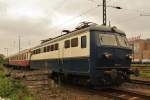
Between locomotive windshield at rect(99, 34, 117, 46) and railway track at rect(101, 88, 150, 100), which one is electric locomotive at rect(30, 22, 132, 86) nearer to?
locomotive windshield at rect(99, 34, 117, 46)

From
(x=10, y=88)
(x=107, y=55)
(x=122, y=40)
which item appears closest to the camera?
(x=10, y=88)

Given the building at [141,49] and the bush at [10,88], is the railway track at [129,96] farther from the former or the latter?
the building at [141,49]

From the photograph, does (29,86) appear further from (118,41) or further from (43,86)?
(118,41)

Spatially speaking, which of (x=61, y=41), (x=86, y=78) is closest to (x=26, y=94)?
(x=86, y=78)

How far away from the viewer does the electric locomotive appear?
13719 mm

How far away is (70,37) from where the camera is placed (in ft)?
52.9

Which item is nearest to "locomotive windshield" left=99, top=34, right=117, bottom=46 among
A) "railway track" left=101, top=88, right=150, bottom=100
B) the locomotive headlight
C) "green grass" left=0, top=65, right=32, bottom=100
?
the locomotive headlight

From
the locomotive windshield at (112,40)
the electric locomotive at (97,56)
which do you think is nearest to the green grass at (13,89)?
the electric locomotive at (97,56)

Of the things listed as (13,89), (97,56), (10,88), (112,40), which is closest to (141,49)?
(112,40)

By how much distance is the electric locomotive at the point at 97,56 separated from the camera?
45.0ft

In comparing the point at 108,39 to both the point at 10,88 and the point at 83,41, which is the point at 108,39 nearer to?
the point at 83,41

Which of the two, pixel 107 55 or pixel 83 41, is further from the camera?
pixel 83 41

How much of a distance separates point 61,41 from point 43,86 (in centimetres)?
482

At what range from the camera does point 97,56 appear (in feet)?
45.1
